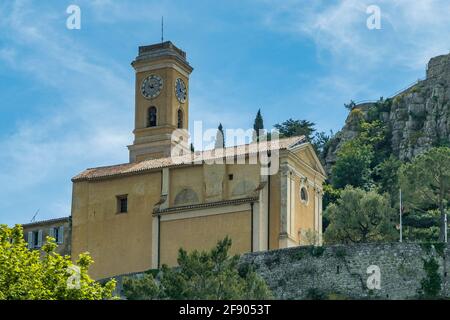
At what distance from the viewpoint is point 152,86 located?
7344 cm

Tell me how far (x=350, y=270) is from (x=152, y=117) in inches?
1014

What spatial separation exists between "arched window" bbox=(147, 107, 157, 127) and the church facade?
13.2 feet

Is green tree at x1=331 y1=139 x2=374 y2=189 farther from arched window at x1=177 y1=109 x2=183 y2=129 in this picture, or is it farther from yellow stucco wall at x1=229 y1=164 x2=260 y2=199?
yellow stucco wall at x1=229 y1=164 x2=260 y2=199

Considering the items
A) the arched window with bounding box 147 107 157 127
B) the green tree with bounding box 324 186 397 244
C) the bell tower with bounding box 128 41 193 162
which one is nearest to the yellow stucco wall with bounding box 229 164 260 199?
the bell tower with bounding box 128 41 193 162

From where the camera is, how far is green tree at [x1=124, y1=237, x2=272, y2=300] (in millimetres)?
34875

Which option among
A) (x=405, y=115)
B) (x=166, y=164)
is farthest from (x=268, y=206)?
(x=405, y=115)

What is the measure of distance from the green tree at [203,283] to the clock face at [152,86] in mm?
31248

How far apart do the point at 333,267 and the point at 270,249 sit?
717 centimetres

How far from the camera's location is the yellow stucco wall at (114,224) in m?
63.3

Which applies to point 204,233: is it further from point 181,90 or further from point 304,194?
point 181,90

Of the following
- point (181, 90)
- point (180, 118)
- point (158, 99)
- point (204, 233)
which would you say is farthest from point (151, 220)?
point (181, 90)

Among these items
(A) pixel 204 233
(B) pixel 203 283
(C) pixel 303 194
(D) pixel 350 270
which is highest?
(C) pixel 303 194

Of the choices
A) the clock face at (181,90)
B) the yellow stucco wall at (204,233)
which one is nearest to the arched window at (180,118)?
the clock face at (181,90)
